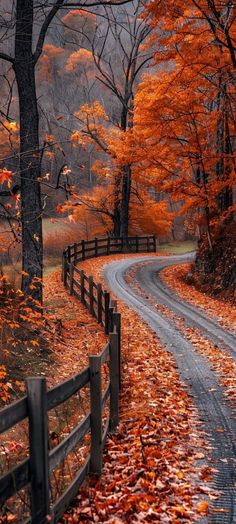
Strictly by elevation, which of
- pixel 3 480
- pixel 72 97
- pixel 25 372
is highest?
pixel 72 97

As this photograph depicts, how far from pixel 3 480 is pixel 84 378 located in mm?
1961

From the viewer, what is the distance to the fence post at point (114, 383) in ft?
22.6

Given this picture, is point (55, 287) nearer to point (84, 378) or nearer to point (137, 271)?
point (137, 271)

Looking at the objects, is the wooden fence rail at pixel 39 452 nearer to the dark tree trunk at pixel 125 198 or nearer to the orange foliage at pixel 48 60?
the dark tree trunk at pixel 125 198

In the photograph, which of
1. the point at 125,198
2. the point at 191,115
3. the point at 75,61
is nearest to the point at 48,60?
the point at 75,61

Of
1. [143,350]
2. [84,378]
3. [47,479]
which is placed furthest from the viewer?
[143,350]

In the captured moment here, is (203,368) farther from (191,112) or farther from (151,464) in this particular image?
(191,112)

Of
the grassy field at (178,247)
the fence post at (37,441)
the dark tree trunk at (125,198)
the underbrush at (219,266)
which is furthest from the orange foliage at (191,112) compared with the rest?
the grassy field at (178,247)

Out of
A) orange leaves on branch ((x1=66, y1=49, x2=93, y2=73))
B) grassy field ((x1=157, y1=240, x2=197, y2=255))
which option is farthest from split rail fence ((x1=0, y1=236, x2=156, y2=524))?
orange leaves on branch ((x1=66, y1=49, x2=93, y2=73))

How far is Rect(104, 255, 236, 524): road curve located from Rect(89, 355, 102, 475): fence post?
1.38m

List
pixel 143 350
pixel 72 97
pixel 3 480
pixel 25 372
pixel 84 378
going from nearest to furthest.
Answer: pixel 3 480, pixel 84 378, pixel 25 372, pixel 143 350, pixel 72 97

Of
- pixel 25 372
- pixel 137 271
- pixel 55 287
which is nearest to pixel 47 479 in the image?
pixel 25 372

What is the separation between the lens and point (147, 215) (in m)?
39.6

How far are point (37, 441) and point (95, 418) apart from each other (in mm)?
1738
